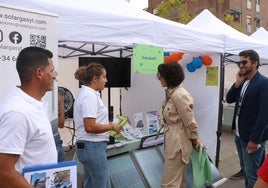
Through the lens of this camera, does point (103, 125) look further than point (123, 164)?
No

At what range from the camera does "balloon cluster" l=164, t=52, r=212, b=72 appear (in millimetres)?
5074

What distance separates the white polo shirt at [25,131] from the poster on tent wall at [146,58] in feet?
6.52

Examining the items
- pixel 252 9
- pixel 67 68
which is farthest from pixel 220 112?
pixel 252 9

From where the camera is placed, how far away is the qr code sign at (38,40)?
91.4 inches

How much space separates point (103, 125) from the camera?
10.1 feet

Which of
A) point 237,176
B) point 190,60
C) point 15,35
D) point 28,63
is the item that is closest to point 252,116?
point 190,60

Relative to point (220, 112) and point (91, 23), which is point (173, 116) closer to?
point (91, 23)

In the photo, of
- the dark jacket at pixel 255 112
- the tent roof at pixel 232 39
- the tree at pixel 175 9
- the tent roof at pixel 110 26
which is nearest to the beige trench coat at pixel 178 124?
the dark jacket at pixel 255 112

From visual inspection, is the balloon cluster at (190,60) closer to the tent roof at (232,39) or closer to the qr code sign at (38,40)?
the tent roof at (232,39)

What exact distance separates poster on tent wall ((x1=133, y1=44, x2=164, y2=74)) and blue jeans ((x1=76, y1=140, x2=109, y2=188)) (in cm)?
94

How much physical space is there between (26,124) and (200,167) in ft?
9.06

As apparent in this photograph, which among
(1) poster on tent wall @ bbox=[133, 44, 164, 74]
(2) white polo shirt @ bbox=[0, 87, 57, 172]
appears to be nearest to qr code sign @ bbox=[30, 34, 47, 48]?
(2) white polo shirt @ bbox=[0, 87, 57, 172]

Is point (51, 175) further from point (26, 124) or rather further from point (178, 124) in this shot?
point (178, 124)

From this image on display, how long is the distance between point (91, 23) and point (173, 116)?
4.09ft
